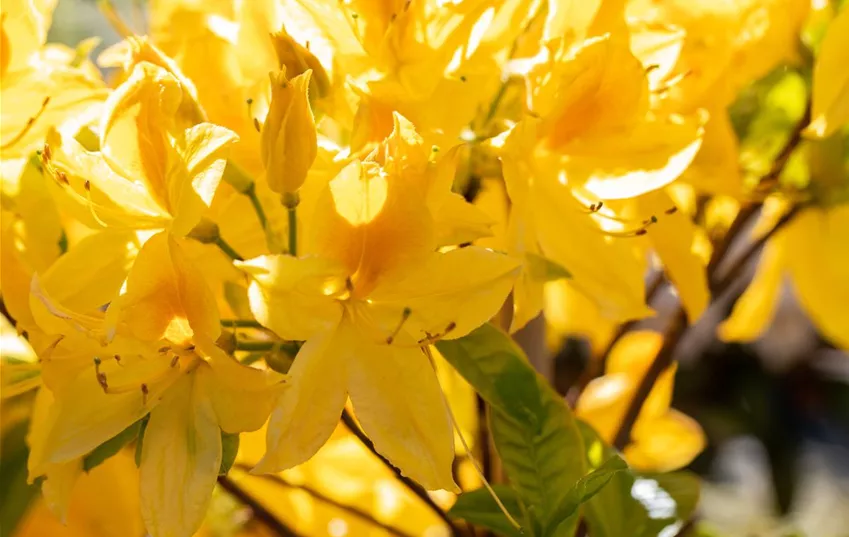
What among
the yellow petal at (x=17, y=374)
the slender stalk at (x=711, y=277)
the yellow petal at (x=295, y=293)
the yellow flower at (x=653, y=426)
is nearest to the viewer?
the yellow petal at (x=295, y=293)

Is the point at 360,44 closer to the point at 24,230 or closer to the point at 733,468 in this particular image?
the point at 24,230

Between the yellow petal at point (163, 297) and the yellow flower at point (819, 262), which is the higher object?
the yellow petal at point (163, 297)

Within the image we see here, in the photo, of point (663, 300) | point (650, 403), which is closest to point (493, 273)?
point (650, 403)

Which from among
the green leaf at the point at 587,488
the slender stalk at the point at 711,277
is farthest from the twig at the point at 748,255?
the green leaf at the point at 587,488

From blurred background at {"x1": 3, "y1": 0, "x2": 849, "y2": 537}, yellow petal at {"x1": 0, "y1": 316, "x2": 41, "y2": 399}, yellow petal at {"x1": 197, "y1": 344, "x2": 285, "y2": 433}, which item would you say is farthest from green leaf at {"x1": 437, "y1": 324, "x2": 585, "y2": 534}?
blurred background at {"x1": 3, "y1": 0, "x2": 849, "y2": 537}

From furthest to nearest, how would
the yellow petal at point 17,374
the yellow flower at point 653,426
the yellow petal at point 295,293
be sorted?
the yellow flower at point 653,426, the yellow petal at point 17,374, the yellow petal at point 295,293

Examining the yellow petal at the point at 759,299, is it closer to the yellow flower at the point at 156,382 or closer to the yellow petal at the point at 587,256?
the yellow petal at the point at 587,256

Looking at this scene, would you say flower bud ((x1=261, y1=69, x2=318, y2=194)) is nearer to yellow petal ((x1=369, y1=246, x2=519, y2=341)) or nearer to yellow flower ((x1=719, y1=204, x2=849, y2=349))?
yellow petal ((x1=369, y1=246, x2=519, y2=341))

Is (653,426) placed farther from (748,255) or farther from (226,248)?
→ (226,248)
